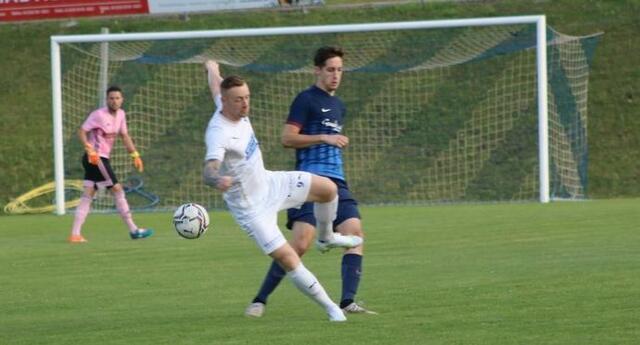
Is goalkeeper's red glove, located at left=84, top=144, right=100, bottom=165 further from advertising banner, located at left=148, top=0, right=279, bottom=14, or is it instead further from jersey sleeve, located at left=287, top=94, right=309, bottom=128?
advertising banner, located at left=148, top=0, right=279, bottom=14

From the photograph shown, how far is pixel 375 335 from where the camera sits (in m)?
9.33

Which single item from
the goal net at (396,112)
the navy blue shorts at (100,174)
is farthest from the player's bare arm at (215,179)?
the goal net at (396,112)

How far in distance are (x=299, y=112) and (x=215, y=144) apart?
1158 millimetres

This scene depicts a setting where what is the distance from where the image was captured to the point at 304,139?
10.7 meters

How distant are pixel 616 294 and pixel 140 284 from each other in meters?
4.72

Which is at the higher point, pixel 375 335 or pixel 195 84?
pixel 195 84

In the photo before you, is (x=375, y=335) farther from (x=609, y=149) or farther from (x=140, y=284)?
(x=609, y=149)

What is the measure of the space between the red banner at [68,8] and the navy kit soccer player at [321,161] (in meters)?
24.1

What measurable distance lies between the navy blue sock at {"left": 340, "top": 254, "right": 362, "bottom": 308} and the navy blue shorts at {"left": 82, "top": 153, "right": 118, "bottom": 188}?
8.72 m

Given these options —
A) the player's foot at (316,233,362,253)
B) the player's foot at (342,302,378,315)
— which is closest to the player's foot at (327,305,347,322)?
the player's foot at (342,302,378,315)

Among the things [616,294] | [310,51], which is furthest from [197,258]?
[310,51]

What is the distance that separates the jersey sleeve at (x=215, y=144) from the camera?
9.79 meters

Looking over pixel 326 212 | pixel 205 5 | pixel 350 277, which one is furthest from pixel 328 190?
pixel 205 5

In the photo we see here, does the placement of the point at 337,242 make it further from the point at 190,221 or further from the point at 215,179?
the point at 215,179
